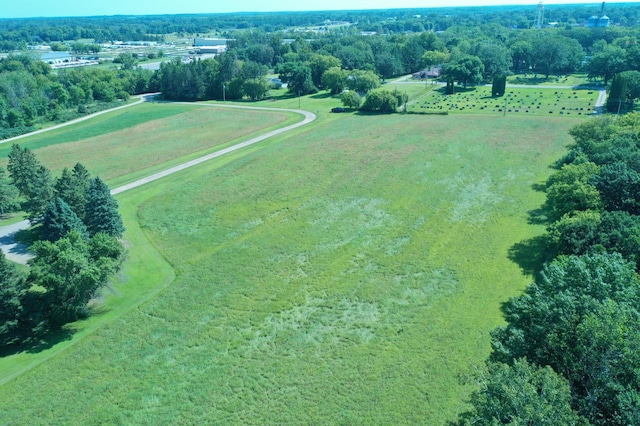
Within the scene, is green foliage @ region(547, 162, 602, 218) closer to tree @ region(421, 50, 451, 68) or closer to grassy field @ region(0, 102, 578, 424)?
grassy field @ region(0, 102, 578, 424)

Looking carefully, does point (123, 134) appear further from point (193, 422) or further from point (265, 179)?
point (193, 422)

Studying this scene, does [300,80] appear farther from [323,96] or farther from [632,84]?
[632,84]

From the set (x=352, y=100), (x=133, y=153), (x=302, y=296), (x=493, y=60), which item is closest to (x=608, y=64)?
(x=493, y=60)

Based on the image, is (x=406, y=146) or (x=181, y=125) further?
(x=181, y=125)

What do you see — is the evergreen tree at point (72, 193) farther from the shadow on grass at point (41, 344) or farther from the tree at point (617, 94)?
the tree at point (617, 94)

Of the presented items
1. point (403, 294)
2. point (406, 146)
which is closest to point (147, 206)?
point (403, 294)

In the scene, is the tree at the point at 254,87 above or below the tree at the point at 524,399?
above

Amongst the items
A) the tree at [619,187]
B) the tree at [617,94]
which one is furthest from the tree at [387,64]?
the tree at [619,187]
